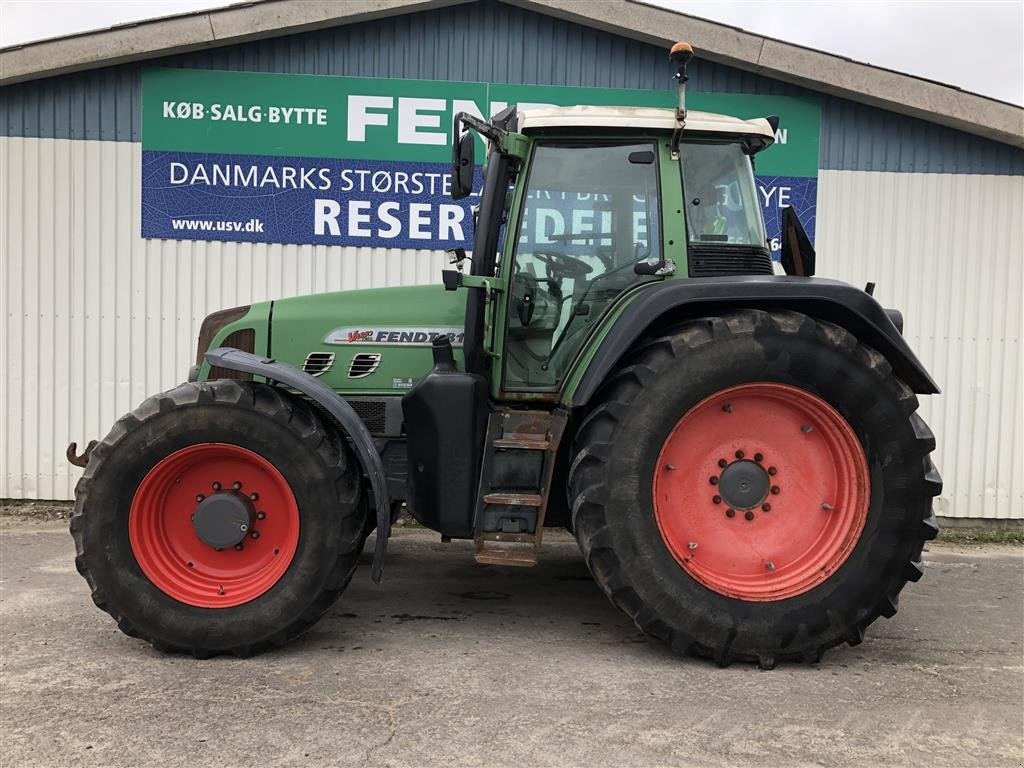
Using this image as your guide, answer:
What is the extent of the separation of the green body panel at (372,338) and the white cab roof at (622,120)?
3.30ft

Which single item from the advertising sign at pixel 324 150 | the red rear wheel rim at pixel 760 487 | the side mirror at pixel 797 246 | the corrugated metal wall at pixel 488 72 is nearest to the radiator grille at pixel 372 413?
the red rear wheel rim at pixel 760 487

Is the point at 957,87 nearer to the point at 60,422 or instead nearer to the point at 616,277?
the point at 616,277

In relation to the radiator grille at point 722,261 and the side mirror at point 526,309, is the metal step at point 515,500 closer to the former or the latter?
the side mirror at point 526,309

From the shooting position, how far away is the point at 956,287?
6.95m

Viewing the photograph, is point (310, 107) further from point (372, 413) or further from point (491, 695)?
point (491, 695)

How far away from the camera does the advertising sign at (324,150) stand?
6.73 meters

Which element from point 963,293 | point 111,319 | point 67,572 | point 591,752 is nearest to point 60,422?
point 111,319

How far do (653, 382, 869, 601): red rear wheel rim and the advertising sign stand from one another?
3.47 metres

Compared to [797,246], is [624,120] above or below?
above

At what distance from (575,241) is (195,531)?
7.44 feet

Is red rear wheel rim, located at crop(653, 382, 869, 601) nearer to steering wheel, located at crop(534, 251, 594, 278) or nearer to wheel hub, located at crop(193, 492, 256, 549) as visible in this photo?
steering wheel, located at crop(534, 251, 594, 278)

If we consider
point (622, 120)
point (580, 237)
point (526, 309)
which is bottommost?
point (526, 309)

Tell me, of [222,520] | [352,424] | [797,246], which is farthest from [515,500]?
[797,246]

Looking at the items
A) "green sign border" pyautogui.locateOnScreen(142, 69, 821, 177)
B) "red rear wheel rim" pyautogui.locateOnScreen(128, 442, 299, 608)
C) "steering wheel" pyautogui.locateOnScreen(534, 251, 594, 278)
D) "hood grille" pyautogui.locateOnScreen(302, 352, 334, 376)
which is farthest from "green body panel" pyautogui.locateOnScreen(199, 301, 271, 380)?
"green sign border" pyautogui.locateOnScreen(142, 69, 821, 177)
